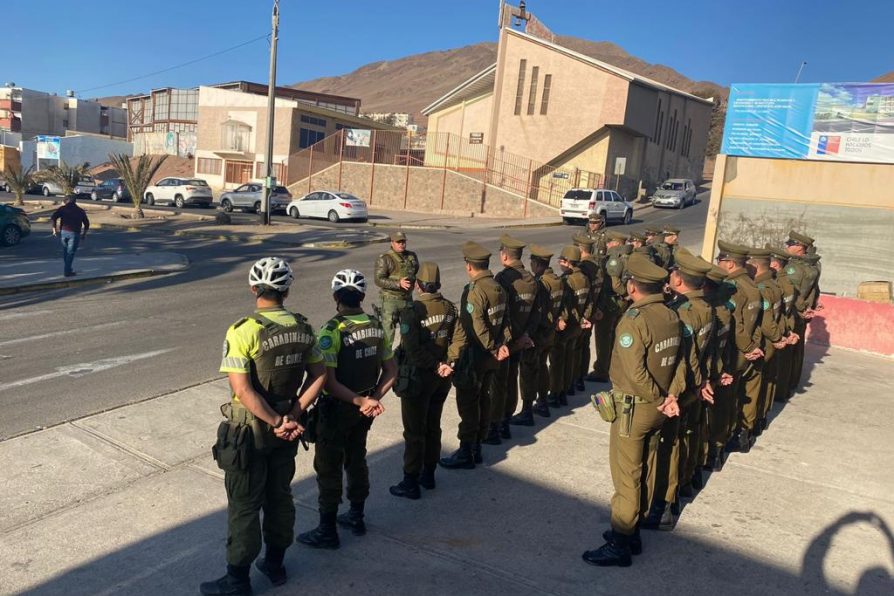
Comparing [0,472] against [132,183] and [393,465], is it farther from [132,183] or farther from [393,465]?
[132,183]

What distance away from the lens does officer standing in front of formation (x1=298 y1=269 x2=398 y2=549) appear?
4141 millimetres

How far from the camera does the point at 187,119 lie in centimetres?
6247

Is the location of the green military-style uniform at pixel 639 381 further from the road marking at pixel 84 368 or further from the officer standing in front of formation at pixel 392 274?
the road marking at pixel 84 368

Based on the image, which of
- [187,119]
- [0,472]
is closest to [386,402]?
[0,472]

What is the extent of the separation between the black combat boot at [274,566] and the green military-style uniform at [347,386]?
486 mm

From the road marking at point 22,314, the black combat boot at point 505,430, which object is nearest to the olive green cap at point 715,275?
the black combat boot at point 505,430

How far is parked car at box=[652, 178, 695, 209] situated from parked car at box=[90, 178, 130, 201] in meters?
31.8

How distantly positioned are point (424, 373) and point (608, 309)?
4187 mm

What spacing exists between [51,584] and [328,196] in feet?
90.1

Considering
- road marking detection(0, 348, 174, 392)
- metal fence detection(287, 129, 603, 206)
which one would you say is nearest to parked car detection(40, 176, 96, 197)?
metal fence detection(287, 129, 603, 206)

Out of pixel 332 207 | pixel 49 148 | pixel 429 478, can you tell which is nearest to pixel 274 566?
pixel 429 478

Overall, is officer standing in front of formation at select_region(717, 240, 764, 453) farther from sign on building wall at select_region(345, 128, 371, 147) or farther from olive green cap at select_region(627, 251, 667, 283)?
sign on building wall at select_region(345, 128, 371, 147)

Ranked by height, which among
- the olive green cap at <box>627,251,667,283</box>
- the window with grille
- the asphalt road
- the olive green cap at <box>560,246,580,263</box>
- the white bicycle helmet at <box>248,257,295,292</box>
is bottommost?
the asphalt road

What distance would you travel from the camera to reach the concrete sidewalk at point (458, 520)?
4.14 m
